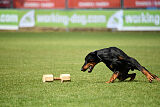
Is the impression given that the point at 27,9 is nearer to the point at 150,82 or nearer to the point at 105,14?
the point at 105,14

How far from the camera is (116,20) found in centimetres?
3028

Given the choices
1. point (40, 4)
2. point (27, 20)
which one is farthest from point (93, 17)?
point (27, 20)

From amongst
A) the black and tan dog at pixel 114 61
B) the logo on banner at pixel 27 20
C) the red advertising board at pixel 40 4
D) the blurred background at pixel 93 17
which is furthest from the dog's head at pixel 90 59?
the red advertising board at pixel 40 4

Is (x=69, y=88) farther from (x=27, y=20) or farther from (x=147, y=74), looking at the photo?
(x=27, y=20)

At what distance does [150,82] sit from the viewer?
936 centimetres

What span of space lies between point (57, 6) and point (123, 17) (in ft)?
19.1

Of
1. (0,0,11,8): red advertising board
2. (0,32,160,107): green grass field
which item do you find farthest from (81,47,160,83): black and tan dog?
(0,0,11,8): red advertising board

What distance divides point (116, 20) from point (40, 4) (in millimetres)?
6677

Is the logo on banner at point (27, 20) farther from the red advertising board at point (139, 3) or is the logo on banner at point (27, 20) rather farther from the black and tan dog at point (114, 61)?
the black and tan dog at point (114, 61)

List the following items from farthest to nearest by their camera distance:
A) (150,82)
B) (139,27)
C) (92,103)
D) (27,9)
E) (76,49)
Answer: (27,9) < (139,27) < (76,49) < (150,82) < (92,103)

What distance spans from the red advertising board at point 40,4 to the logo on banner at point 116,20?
446 centimetres

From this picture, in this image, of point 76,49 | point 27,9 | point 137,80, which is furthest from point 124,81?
point 27,9

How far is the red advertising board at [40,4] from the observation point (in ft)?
106

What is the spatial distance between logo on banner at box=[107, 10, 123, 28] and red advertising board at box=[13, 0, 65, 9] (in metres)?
4.46
